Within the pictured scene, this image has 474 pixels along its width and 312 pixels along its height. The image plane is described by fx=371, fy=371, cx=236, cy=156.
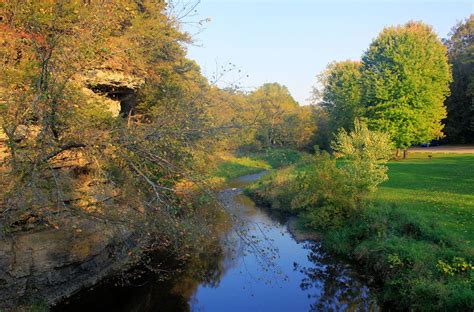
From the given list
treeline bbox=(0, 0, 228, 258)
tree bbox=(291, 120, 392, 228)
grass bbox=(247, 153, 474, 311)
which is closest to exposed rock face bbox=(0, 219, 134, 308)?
treeline bbox=(0, 0, 228, 258)

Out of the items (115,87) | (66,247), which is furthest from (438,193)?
(66,247)

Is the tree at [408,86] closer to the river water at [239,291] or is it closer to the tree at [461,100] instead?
the tree at [461,100]

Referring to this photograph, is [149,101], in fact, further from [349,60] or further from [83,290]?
[349,60]

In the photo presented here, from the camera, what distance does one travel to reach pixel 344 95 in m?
42.2

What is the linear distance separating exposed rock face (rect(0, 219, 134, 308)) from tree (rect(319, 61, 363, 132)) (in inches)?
1225

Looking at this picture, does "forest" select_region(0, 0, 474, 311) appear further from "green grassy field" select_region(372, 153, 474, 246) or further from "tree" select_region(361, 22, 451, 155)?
"tree" select_region(361, 22, 451, 155)

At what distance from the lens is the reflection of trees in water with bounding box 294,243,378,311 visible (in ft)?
35.8

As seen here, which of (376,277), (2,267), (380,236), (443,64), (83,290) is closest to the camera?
(2,267)

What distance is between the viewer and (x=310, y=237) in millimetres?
16938

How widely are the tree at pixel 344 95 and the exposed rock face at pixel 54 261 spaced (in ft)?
102

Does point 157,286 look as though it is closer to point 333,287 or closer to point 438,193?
point 333,287

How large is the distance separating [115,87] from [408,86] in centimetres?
3048

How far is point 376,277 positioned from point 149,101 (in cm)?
1265

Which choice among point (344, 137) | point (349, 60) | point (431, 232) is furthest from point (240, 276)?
point (349, 60)
